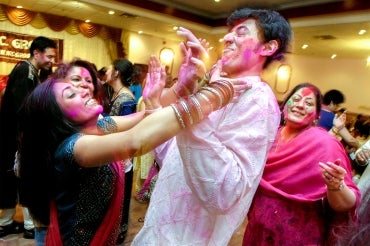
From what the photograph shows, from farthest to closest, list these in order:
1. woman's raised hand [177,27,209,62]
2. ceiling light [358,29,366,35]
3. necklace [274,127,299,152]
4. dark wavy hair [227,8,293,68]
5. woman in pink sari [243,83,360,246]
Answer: ceiling light [358,29,366,35]
necklace [274,127,299,152]
woman in pink sari [243,83,360,246]
dark wavy hair [227,8,293,68]
woman's raised hand [177,27,209,62]

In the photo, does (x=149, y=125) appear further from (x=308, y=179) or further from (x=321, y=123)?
(x=321, y=123)

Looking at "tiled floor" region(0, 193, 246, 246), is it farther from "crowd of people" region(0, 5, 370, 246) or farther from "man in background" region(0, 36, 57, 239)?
"crowd of people" region(0, 5, 370, 246)

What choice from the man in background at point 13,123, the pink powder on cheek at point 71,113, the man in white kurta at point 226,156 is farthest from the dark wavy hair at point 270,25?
the man in background at point 13,123

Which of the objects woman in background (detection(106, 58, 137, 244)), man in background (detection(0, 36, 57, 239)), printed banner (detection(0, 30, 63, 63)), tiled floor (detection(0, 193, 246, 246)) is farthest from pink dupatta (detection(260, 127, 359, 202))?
printed banner (detection(0, 30, 63, 63))

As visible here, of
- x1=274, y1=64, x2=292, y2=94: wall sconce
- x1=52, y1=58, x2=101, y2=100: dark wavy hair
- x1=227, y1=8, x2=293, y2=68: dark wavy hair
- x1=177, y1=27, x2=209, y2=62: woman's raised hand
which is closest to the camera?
x1=177, y1=27, x2=209, y2=62: woman's raised hand

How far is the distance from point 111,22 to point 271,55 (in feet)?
25.1

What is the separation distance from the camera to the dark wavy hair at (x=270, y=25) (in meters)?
0.97

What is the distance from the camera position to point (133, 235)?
2996 millimetres

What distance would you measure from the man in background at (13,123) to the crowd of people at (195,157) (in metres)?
1.56

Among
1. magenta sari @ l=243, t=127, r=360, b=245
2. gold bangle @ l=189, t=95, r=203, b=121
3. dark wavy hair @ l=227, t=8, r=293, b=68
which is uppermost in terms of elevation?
dark wavy hair @ l=227, t=8, r=293, b=68

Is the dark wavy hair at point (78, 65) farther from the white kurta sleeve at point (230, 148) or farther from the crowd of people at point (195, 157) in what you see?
the white kurta sleeve at point (230, 148)

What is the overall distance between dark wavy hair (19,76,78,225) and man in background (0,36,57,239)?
175 centimetres

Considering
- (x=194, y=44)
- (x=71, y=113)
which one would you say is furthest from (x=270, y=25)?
(x=71, y=113)

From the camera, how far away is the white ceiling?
588 centimetres
